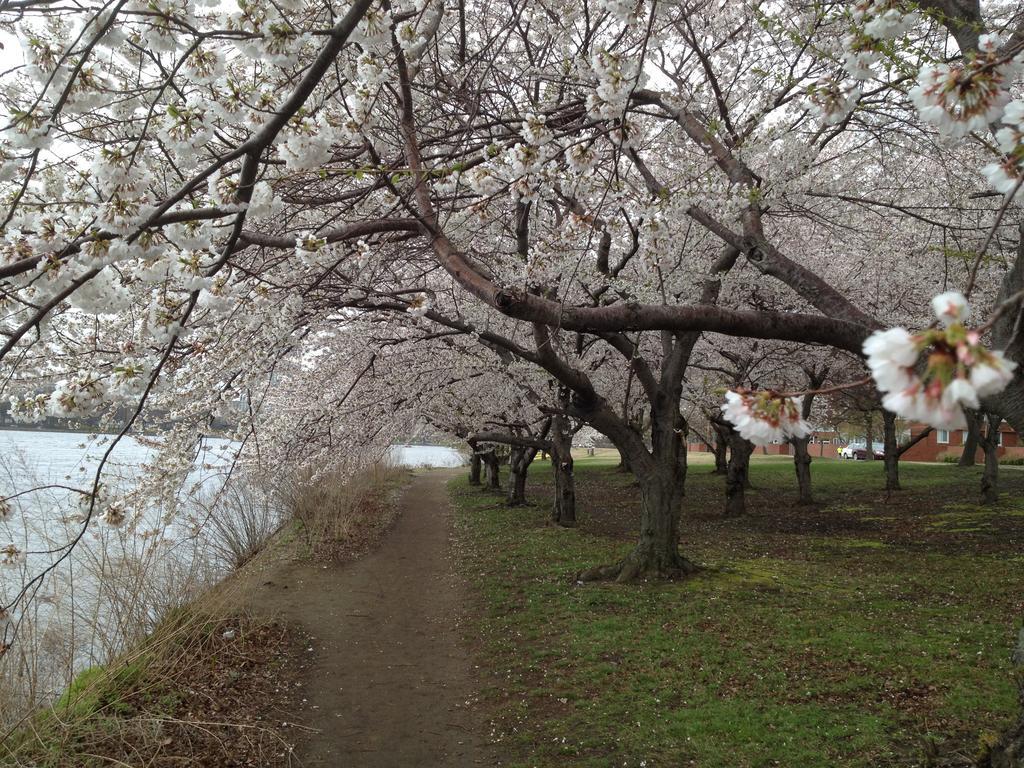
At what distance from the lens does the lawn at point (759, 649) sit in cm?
380

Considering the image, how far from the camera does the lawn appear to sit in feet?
12.5

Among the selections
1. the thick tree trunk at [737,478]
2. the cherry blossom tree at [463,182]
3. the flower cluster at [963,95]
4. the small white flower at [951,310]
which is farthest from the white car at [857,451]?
the small white flower at [951,310]

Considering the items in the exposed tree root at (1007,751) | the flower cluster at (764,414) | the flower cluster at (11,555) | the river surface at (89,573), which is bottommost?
the exposed tree root at (1007,751)

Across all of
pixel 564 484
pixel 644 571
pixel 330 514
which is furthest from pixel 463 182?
pixel 564 484

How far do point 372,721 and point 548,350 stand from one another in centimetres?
299

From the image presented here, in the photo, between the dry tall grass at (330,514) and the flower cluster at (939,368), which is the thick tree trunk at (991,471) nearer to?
the dry tall grass at (330,514)

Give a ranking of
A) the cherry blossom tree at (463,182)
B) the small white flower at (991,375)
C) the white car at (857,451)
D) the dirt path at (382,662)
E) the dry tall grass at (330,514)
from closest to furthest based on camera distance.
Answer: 1. the small white flower at (991,375)
2. the cherry blossom tree at (463,182)
3. the dirt path at (382,662)
4. the dry tall grass at (330,514)
5. the white car at (857,451)

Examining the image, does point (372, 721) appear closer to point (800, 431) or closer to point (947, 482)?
point (800, 431)

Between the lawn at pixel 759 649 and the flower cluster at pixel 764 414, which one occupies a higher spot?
the flower cluster at pixel 764 414

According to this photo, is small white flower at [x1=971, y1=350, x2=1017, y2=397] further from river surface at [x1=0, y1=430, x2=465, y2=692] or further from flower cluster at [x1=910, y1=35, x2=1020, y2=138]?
river surface at [x1=0, y1=430, x2=465, y2=692]

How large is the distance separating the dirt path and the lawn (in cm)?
30

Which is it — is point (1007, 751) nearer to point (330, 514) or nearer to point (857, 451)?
point (330, 514)

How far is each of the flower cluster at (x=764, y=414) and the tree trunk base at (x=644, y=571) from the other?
6267mm

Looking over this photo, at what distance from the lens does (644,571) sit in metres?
7.41
